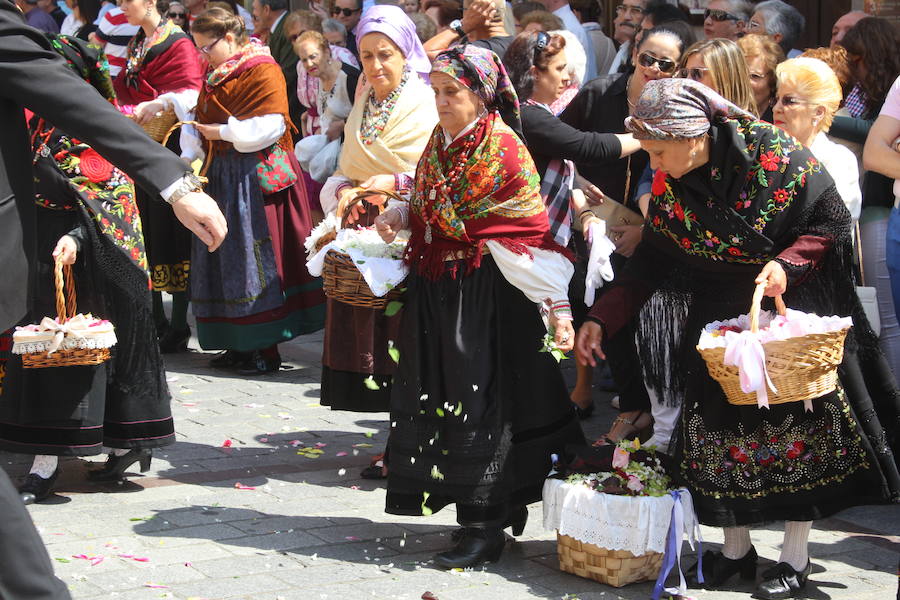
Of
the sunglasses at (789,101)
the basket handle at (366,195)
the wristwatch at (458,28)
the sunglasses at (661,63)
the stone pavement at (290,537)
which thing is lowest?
the stone pavement at (290,537)

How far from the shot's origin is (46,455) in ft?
18.4

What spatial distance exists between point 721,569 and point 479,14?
4268 millimetres

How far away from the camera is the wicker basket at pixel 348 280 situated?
5.33 metres

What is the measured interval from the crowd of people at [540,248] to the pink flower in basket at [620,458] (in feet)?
0.61

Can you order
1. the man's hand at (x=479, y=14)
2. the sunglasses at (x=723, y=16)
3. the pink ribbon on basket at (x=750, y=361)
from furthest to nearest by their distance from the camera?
1. the sunglasses at (x=723, y=16)
2. the man's hand at (x=479, y=14)
3. the pink ribbon on basket at (x=750, y=361)

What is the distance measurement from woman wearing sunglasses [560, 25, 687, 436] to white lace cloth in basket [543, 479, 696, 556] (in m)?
1.57

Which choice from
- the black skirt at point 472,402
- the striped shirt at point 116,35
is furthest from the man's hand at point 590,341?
the striped shirt at point 116,35

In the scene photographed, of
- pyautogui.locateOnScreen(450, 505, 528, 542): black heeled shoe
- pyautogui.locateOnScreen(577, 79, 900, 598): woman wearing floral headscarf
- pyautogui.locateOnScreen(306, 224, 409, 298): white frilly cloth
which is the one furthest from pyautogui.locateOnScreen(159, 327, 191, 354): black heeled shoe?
pyautogui.locateOnScreen(577, 79, 900, 598): woman wearing floral headscarf

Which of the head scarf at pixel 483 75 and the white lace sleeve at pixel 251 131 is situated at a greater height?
the head scarf at pixel 483 75

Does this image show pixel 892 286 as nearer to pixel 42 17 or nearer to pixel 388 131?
pixel 388 131

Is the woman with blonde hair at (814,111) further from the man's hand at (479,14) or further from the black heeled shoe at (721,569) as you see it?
the man's hand at (479,14)

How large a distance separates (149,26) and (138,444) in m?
4.04

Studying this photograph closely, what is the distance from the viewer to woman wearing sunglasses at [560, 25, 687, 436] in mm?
6230

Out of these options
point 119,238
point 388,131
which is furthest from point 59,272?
point 388,131
